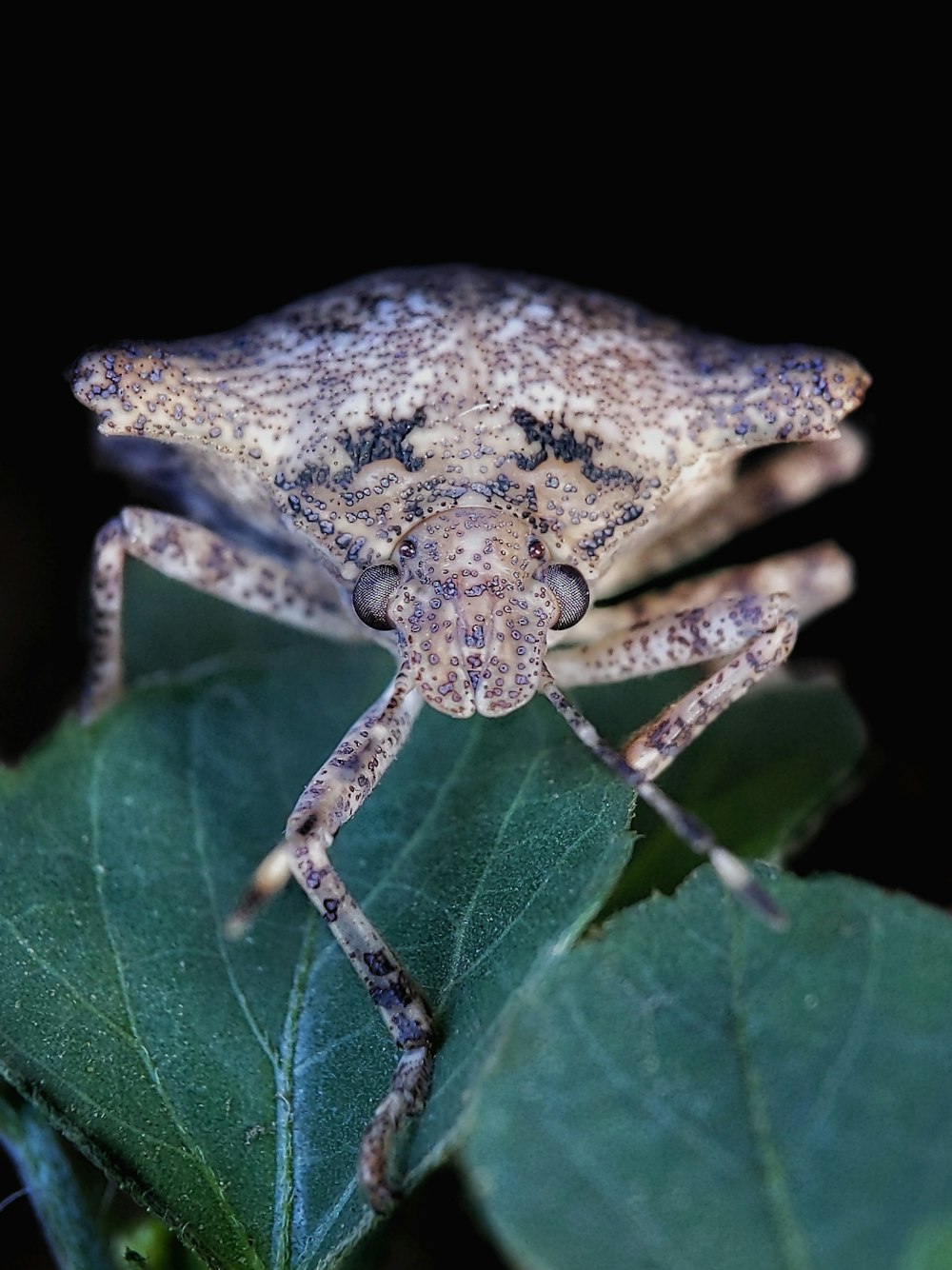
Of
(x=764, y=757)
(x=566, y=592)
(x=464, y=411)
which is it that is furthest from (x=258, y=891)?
(x=764, y=757)

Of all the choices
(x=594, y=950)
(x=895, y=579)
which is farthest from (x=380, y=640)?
(x=895, y=579)

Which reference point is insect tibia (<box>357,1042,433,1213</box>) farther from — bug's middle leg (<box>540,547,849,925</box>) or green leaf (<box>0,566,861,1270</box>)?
bug's middle leg (<box>540,547,849,925</box>)

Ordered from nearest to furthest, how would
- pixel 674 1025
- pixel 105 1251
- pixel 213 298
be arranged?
pixel 674 1025 < pixel 105 1251 < pixel 213 298

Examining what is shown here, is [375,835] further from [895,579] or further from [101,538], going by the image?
[895,579]

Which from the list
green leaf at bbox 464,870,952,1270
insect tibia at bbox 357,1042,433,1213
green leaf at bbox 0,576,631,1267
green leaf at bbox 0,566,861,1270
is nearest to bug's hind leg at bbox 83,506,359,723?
green leaf at bbox 0,566,861,1270

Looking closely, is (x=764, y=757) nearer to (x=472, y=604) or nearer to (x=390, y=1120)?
(x=472, y=604)

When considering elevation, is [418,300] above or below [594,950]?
above

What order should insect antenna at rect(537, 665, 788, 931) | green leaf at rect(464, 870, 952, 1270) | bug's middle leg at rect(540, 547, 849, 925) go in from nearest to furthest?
green leaf at rect(464, 870, 952, 1270)
insect antenna at rect(537, 665, 788, 931)
bug's middle leg at rect(540, 547, 849, 925)
